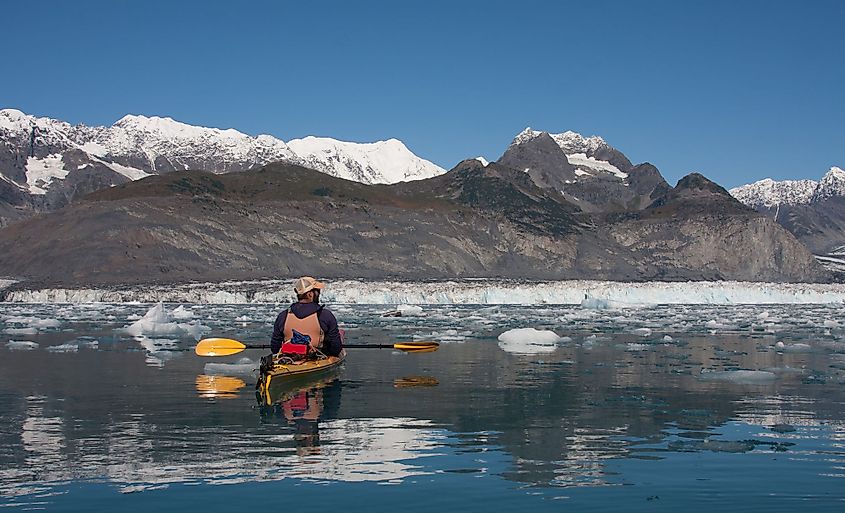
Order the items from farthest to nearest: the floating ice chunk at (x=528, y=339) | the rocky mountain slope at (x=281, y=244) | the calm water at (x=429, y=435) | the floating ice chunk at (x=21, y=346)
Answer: the rocky mountain slope at (x=281, y=244)
the floating ice chunk at (x=528, y=339)
the floating ice chunk at (x=21, y=346)
the calm water at (x=429, y=435)

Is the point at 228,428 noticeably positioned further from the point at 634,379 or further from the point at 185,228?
the point at 185,228

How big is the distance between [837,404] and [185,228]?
150 m

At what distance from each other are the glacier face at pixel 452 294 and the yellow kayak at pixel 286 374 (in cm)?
9085

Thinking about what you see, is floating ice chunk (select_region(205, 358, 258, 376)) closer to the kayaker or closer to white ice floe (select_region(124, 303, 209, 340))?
the kayaker

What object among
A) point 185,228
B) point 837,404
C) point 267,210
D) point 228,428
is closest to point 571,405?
point 837,404

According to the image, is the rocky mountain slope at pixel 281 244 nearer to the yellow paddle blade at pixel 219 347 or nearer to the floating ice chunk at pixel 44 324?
the floating ice chunk at pixel 44 324

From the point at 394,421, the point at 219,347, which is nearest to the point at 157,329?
the point at 219,347

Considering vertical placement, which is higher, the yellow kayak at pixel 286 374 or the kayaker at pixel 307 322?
Result: the kayaker at pixel 307 322

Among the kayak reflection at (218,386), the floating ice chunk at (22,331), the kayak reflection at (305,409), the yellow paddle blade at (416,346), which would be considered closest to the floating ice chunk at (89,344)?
the floating ice chunk at (22,331)

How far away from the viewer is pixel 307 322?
71.1 feet

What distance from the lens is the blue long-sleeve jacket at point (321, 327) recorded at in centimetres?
2119

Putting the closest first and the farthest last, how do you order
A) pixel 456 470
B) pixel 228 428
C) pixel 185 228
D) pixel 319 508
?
pixel 319 508, pixel 456 470, pixel 228 428, pixel 185 228

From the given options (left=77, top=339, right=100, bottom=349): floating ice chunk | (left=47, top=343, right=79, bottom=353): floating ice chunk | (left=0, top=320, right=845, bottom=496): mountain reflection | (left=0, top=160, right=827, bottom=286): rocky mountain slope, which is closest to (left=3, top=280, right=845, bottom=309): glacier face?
(left=0, top=160, right=827, bottom=286): rocky mountain slope

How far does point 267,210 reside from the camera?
17938 cm
